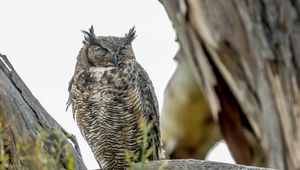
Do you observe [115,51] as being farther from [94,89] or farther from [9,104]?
[9,104]

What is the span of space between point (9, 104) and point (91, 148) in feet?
8.45

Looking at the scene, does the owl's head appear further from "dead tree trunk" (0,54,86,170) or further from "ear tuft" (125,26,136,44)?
"dead tree trunk" (0,54,86,170)

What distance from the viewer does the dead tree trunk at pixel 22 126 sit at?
398cm

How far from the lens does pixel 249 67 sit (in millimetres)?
7805

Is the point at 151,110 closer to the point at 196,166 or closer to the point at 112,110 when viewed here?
the point at 112,110

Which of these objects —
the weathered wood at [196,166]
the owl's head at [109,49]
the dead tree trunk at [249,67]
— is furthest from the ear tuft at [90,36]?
the weathered wood at [196,166]

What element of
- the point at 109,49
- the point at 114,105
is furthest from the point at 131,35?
the point at 114,105

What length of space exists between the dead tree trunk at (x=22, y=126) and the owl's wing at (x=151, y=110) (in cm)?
235

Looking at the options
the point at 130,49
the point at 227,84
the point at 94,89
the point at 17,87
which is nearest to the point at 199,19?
the point at 227,84

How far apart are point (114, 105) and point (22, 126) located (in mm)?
2469

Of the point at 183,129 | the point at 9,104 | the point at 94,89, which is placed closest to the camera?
the point at 9,104

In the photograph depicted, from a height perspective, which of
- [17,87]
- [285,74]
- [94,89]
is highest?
[17,87]

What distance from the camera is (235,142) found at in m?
8.28

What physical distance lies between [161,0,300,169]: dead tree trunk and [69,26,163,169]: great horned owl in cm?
107
